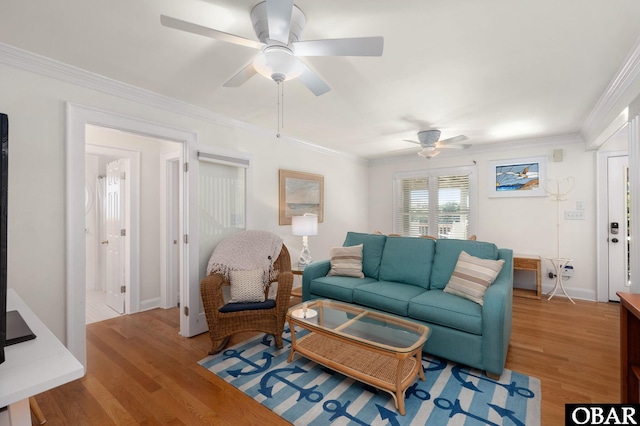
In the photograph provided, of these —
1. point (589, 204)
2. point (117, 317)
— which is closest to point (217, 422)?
point (117, 317)

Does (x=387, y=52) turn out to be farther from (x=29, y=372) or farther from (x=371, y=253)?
(x=29, y=372)

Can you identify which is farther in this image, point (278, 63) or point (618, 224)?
point (618, 224)

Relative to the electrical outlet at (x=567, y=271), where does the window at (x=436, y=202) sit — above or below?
above

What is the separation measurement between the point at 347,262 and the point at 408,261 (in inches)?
28.2

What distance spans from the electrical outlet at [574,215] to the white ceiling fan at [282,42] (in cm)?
443

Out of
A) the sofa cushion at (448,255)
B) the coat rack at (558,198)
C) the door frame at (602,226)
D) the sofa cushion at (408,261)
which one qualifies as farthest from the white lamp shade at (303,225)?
the door frame at (602,226)

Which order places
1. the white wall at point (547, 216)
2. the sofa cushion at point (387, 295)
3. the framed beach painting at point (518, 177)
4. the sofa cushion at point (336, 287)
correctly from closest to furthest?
the sofa cushion at point (387, 295)
the sofa cushion at point (336, 287)
the white wall at point (547, 216)
the framed beach painting at point (518, 177)

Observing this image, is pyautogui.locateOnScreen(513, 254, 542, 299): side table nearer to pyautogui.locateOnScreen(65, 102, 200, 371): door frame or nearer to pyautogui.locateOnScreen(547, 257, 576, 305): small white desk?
pyautogui.locateOnScreen(547, 257, 576, 305): small white desk

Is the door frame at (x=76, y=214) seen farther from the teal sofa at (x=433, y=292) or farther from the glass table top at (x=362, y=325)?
the teal sofa at (x=433, y=292)

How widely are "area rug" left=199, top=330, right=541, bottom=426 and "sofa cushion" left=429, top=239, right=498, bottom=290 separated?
813mm

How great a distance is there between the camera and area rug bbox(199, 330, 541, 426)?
1843 millimetres

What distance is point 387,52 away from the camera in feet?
6.82

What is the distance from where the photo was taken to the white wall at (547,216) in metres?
4.22

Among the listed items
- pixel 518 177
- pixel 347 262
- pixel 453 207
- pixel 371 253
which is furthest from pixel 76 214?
pixel 518 177
